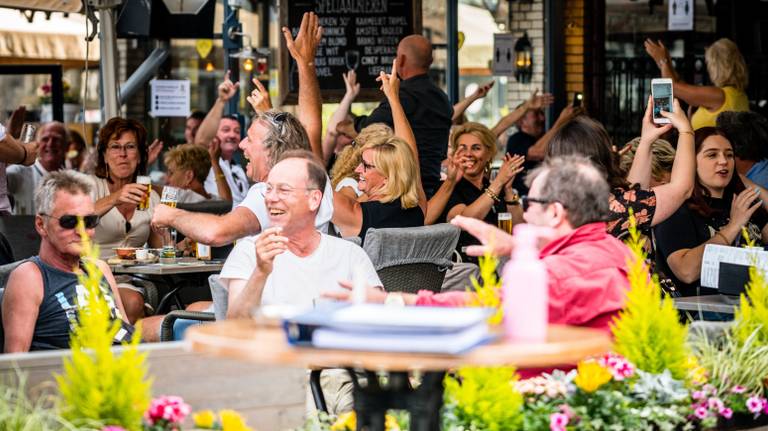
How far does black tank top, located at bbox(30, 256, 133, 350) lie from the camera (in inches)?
176

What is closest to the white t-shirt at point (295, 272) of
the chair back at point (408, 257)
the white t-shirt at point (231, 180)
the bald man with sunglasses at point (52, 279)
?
the bald man with sunglasses at point (52, 279)

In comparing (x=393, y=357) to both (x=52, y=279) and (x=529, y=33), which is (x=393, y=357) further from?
(x=529, y=33)

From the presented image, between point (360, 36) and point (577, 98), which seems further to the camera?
point (577, 98)

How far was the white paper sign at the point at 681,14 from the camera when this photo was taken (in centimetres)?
1143

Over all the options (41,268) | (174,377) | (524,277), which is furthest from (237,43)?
(524,277)

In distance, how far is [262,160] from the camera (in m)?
5.24

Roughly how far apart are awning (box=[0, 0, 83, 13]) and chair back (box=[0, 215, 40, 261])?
3.65 feet

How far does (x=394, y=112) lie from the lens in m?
6.98

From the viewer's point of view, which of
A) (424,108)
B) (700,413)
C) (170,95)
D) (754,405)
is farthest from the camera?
(170,95)

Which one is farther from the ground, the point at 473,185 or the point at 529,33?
the point at 529,33

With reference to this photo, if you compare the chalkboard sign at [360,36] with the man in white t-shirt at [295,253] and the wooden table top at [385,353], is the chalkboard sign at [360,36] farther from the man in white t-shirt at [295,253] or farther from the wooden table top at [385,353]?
the wooden table top at [385,353]

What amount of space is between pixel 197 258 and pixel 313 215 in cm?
255

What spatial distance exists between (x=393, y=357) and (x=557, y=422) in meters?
1.21

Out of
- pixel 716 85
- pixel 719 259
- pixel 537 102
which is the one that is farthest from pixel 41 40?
pixel 719 259
